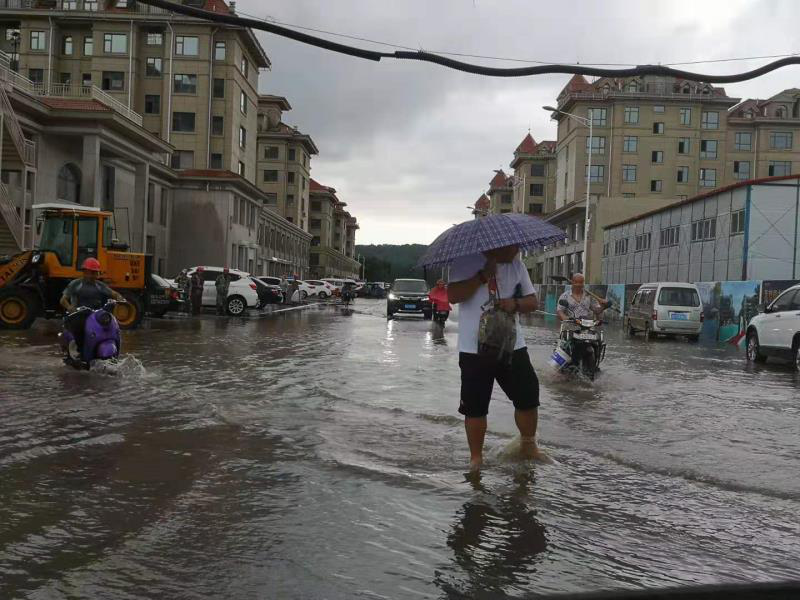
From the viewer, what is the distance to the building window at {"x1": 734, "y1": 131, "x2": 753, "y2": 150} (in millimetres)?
80375

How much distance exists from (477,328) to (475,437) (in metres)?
0.84

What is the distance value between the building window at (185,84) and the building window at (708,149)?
50704 mm

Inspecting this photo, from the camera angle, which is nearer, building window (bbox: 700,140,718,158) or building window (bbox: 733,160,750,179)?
building window (bbox: 700,140,718,158)

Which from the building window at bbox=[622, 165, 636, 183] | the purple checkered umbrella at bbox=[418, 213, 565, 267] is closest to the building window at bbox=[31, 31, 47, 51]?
the building window at bbox=[622, 165, 636, 183]

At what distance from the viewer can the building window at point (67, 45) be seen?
186 feet

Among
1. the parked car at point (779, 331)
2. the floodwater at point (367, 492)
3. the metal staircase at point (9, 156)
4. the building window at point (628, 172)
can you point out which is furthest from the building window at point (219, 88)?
the floodwater at point (367, 492)

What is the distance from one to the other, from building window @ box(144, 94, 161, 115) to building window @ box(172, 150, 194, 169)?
11.1 feet

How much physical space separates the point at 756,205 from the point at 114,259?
87.7ft

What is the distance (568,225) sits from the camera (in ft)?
240

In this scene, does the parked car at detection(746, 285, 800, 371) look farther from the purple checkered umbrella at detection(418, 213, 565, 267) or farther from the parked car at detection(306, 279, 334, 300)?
the parked car at detection(306, 279, 334, 300)

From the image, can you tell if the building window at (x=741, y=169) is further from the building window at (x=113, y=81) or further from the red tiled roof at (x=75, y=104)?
the red tiled roof at (x=75, y=104)

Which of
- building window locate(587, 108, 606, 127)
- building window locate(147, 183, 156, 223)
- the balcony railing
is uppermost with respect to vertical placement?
building window locate(587, 108, 606, 127)

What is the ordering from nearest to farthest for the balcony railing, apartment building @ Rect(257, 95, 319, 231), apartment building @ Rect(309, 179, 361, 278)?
1. the balcony railing
2. apartment building @ Rect(257, 95, 319, 231)
3. apartment building @ Rect(309, 179, 361, 278)

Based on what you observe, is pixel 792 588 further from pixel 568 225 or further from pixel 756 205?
pixel 568 225
